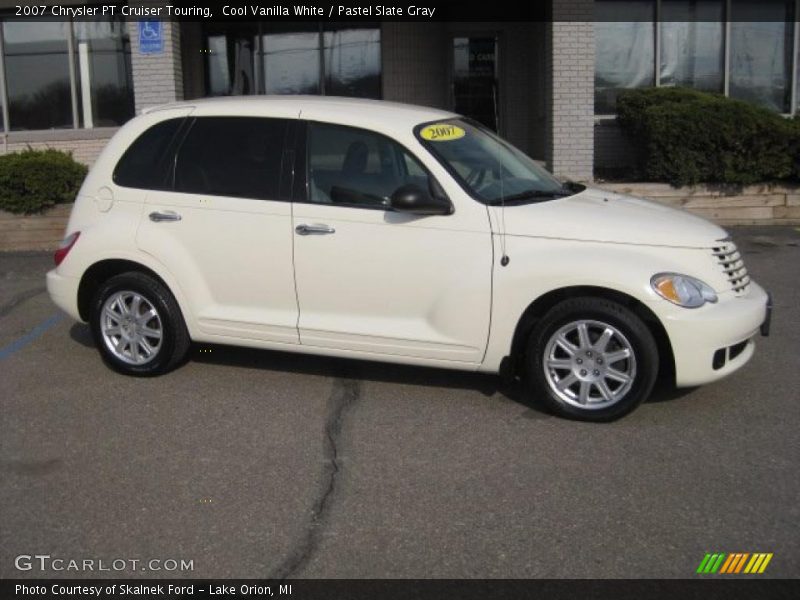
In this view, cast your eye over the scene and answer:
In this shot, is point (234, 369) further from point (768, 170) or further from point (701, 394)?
point (768, 170)

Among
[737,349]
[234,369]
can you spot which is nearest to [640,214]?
[737,349]

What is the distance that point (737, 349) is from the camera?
552cm

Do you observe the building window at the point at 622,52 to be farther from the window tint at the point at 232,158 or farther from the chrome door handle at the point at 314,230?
the chrome door handle at the point at 314,230

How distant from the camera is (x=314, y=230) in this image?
5852mm

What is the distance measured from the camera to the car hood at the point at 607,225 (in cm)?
541

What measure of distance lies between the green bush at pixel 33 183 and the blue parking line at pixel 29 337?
12.6 feet

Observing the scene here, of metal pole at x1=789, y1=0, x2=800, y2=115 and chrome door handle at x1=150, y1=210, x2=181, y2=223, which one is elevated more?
metal pole at x1=789, y1=0, x2=800, y2=115

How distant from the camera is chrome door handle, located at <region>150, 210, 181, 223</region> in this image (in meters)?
6.20

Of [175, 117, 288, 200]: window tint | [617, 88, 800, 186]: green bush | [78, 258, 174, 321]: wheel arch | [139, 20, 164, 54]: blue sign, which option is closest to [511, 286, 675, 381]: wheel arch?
[175, 117, 288, 200]: window tint

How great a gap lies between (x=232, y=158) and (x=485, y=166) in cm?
162

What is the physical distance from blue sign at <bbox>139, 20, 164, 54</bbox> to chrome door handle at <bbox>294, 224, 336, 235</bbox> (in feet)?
27.0

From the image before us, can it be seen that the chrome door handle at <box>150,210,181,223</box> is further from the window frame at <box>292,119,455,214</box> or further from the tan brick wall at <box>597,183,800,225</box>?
the tan brick wall at <box>597,183,800,225</box>

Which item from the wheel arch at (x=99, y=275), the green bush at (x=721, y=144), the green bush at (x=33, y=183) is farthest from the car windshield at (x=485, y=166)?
the green bush at (x=33, y=183)
